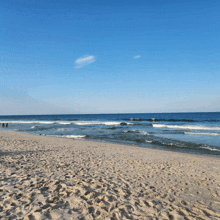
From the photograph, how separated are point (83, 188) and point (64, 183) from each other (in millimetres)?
764

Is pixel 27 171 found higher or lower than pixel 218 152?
higher

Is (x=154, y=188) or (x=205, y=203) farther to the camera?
(x=154, y=188)

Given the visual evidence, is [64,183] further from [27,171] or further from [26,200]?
[27,171]

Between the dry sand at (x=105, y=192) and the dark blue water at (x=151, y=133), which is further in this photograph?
the dark blue water at (x=151, y=133)

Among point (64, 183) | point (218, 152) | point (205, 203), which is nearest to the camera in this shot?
point (205, 203)

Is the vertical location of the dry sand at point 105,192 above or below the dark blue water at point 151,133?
above

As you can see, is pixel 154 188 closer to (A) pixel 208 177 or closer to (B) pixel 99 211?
(B) pixel 99 211

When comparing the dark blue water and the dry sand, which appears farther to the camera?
the dark blue water

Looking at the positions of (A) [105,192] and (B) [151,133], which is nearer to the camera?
(A) [105,192]

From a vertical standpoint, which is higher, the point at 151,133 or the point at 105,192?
the point at 105,192

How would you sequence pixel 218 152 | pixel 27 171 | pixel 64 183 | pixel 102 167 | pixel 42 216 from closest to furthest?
pixel 42 216, pixel 64 183, pixel 27 171, pixel 102 167, pixel 218 152

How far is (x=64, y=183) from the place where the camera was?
17.4 ft

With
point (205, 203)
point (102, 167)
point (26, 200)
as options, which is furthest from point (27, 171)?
point (205, 203)

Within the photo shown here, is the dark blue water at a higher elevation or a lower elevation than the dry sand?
lower
